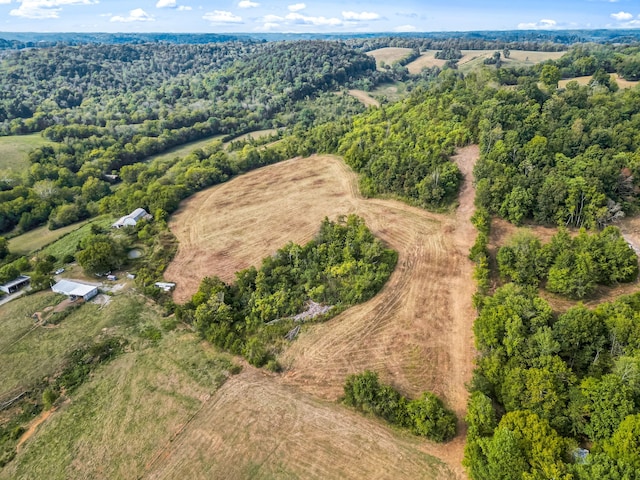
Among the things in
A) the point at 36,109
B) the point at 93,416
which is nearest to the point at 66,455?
the point at 93,416

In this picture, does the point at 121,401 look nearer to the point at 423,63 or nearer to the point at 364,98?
the point at 364,98

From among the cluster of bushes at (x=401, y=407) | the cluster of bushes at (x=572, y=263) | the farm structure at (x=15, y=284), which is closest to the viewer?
the cluster of bushes at (x=401, y=407)

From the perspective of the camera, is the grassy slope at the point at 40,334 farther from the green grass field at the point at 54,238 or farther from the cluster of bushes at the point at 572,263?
the cluster of bushes at the point at 572,263

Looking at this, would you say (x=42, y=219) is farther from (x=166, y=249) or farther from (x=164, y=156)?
(x=164, y=156)

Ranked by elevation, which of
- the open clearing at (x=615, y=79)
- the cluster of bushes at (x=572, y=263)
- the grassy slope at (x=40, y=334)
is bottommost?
the grassy slope at (x=40, y=334)

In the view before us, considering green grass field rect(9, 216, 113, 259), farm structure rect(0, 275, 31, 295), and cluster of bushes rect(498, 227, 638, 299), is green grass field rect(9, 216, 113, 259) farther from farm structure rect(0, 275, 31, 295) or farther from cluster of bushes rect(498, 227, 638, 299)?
cluster of bushes rect(498, 227, 638, 299)

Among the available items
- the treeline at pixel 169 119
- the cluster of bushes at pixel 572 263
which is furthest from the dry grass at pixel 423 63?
the cluster of bushes at pixel 572 263
